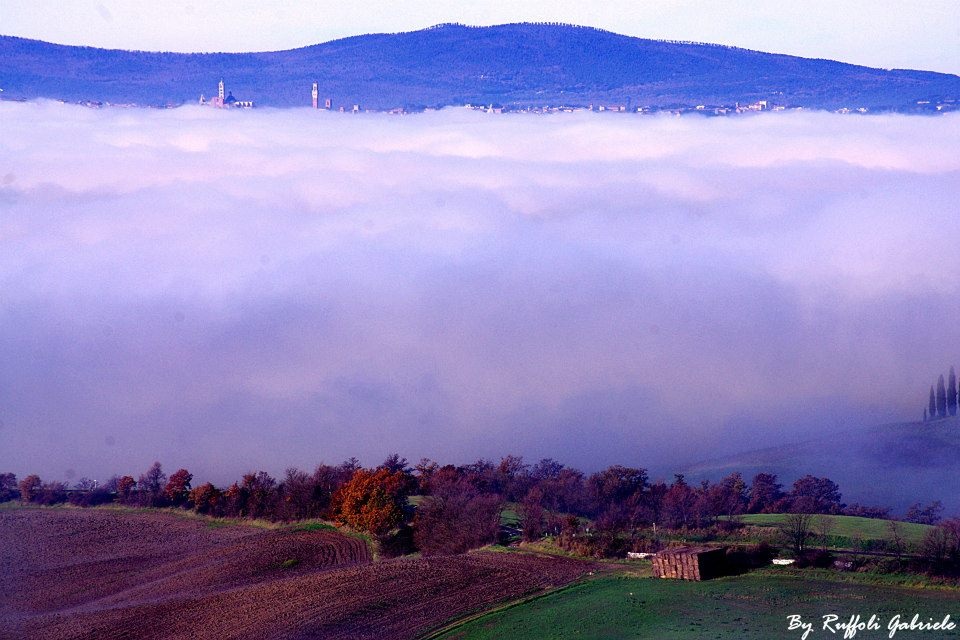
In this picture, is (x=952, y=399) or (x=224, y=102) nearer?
(x=952, y=399)

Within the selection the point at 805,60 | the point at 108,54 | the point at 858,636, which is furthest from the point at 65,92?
the point at 858,636

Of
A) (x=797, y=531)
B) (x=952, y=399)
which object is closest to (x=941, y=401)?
(x=952, y=399)

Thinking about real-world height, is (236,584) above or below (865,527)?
below

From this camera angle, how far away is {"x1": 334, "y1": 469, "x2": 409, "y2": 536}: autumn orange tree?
164ft

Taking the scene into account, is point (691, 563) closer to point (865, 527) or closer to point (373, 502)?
point (865, 527)

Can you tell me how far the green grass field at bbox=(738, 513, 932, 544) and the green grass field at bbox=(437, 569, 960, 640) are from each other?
5.77 metres

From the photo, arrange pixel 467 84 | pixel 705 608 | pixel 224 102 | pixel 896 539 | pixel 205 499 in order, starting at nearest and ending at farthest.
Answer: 1. pixel 705 608
2. pixel 896 539
3. pixel 205 499
4. pixel 224 102
5. pixel 467 84

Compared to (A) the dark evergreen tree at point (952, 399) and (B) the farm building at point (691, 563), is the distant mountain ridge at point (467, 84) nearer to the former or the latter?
(A) the dark evergreen tree at point (952, 399)

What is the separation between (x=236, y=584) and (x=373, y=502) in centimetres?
946

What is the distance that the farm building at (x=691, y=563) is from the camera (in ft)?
120

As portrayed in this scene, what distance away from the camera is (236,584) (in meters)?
42.6

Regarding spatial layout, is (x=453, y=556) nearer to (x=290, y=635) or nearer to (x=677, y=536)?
(x=677, y=536)

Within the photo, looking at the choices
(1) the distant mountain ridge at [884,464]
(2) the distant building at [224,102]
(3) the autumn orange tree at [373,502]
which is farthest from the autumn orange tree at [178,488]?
(2) the distant building at [224,102]

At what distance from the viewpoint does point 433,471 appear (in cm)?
6644
